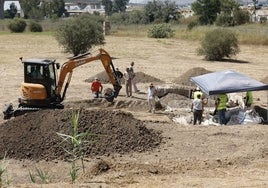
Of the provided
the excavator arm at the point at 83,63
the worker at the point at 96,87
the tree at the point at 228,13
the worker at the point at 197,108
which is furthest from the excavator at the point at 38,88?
the tree at the point at 228,13

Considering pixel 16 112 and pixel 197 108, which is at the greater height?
pixel 197 108

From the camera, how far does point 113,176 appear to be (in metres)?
11.5

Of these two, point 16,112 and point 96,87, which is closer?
point 16,112

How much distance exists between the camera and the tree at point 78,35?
44.7 m

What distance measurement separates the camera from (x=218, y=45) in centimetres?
4469

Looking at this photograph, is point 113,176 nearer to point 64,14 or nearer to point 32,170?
point 32,170

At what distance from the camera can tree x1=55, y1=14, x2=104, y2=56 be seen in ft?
147

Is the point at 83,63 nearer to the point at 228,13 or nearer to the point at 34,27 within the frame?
the point at 34,27

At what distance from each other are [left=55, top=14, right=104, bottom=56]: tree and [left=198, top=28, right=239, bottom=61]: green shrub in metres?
9.22

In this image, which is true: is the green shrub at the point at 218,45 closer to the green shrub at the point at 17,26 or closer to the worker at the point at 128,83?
the worker at the point at 128,83

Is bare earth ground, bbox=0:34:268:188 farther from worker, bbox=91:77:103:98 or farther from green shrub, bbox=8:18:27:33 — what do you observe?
green shrub, bbox=8:18:27:33

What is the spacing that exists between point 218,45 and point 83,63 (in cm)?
2553

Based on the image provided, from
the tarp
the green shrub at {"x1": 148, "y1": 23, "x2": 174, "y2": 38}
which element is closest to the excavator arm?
the tarp

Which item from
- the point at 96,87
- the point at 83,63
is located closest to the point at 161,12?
the point at 96,87
